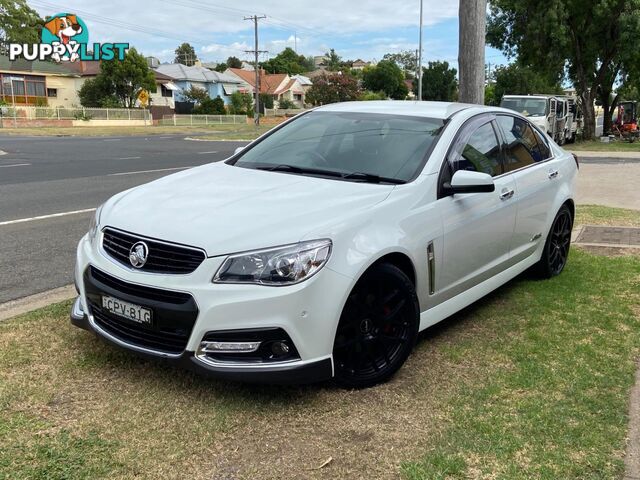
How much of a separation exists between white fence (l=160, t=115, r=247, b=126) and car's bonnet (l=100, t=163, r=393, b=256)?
55.6 m

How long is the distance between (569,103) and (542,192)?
2658cm

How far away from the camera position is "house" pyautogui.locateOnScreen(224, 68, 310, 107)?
320ft

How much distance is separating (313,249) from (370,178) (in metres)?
1.03

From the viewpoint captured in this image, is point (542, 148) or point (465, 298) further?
point (542, 148)

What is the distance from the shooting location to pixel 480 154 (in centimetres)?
466

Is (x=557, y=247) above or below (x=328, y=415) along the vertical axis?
above

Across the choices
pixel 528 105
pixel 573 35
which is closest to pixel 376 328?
pixel 528 105

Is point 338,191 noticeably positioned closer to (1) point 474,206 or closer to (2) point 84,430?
(1) point 474,206

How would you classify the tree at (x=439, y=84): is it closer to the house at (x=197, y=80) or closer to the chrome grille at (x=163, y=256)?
the house at (x=197, y=80)

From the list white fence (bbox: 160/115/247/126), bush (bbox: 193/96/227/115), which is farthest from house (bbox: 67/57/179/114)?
white fence (bbox: 160/115/247/126)

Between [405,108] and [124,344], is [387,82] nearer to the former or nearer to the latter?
[405,108]

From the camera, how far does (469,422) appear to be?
3.23m

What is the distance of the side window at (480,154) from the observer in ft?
14.3

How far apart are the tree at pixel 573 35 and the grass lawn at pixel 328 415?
2551cm
